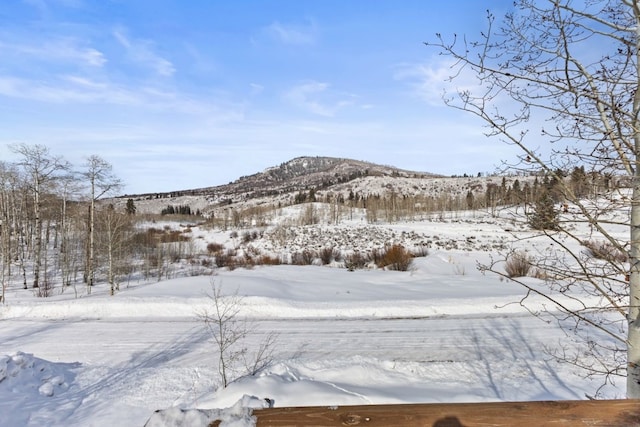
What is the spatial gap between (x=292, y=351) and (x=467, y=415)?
7.93 meters

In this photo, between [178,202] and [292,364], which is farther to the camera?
[178,202]

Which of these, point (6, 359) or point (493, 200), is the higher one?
point (493, 200)

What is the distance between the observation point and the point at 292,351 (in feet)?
29.8

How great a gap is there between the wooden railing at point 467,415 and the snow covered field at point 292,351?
5.81ft

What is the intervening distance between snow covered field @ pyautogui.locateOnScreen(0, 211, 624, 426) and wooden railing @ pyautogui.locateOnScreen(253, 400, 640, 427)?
177 cm

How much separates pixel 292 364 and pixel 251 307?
18.5 ft

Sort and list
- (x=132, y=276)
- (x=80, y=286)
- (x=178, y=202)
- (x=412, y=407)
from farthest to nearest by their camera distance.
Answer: (x=178, y=202) < (x=132, y=276) < (x=80, y=286) < (x=412, y=407)

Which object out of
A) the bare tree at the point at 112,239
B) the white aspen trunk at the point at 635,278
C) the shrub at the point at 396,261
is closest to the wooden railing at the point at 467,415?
the white aspen trunk at the point at 635,278

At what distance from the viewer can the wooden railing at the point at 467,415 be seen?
169 cm

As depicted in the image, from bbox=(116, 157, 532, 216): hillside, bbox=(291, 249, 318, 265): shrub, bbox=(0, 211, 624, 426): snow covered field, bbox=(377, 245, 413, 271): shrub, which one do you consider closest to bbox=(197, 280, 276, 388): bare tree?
bbox=(0, 211, 624, 426): snow covered field

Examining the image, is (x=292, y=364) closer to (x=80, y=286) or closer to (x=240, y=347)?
(x=240, y=347)

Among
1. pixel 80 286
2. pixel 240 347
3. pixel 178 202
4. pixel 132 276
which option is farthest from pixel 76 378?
pixel 178 202

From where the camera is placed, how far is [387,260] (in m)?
23.7

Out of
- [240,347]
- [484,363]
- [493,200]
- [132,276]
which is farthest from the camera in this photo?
[132,276]
